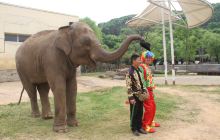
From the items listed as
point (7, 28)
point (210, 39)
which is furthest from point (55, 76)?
point (210, 39)

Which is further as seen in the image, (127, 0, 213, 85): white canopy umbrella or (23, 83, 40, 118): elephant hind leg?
(127, 0, 213, 85): white canopy umbrella

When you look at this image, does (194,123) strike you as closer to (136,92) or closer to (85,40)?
(136,92)

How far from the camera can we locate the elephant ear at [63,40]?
6.46m

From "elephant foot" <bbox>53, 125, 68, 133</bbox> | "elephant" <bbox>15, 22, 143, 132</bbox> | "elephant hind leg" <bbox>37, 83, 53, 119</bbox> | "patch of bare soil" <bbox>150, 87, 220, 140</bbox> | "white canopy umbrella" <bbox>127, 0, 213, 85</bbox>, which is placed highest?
"white canopy umbrella" <bbox>127, 0, 213, 85</bbox>

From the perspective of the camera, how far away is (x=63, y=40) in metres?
6.54

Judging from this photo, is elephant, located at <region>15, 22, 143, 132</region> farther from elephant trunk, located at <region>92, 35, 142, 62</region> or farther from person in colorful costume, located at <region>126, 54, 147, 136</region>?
person in colorful costume, located at <region>126, 54, 147, 136</region>

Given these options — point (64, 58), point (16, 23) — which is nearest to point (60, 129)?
point (64, 58)

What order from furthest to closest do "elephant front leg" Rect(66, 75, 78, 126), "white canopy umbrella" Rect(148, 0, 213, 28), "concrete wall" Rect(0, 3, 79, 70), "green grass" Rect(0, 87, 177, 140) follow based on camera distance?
"concrete wall" Rect(0, 3, 79, 70) < "white canopy umbrella" Rect(148, 0, 213, 28) < "elephant front leg" Rect(66, 75, 78, 126) < "green grass" Rect(0, 87, 177, 140)

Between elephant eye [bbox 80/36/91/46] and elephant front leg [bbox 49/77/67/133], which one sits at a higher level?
elephant eye [bbox 80/36/91/46]

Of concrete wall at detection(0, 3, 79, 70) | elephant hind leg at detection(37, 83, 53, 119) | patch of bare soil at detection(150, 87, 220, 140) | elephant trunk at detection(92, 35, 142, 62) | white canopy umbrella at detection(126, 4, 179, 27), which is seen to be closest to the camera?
elephant trunk at detection(92, 35, 142, 62)

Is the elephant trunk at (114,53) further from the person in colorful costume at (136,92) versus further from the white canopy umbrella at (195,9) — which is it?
the white canopy umbrella at (195,9)

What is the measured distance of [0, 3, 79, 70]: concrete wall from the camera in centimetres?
2159

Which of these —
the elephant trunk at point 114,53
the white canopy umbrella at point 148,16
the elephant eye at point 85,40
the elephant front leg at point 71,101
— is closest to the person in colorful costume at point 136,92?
the elephant trunk at point 114,53

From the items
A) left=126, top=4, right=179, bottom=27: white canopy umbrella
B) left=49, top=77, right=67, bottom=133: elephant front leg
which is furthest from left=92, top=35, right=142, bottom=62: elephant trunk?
left=126, top=4, right=179, bottom=27: white canopy umbrella
